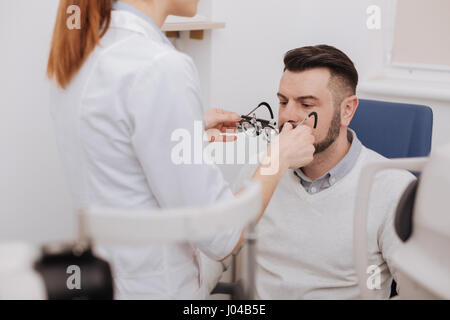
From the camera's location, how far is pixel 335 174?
1452mm

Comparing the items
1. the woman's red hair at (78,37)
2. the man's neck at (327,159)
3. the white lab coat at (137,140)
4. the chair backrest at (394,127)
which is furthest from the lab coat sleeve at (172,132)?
the chair backrest at (394,127)

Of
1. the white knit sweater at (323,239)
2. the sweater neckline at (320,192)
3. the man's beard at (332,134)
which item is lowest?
the white knit sweater at (323,239)

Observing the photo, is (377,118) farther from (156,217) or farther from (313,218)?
(156,217)

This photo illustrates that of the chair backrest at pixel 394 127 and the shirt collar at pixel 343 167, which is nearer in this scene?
the shirt collar at pixel 343 167

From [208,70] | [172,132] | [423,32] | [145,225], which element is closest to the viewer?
[145,225]

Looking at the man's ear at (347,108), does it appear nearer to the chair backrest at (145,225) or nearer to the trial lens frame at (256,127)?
the trial lens frame at (256,127)

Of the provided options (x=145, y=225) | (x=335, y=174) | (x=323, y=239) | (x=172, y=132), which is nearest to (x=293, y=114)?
(x=335, y=174)

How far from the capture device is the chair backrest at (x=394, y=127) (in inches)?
64.2

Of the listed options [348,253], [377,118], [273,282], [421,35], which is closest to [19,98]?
[273,282]

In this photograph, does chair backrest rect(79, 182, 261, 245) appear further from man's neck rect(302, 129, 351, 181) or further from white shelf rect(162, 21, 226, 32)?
white shelf rect(162, 21, 226, 32)

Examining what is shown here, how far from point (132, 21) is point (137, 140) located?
190mm

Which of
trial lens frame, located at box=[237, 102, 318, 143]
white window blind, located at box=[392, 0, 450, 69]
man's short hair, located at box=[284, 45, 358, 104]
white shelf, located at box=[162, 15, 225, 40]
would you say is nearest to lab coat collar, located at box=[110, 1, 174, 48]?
trial lens frame, located at box=[237, 102, 318, 143]

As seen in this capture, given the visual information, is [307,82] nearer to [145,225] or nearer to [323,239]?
[323,239]

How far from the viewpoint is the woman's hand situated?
130 centimetres
